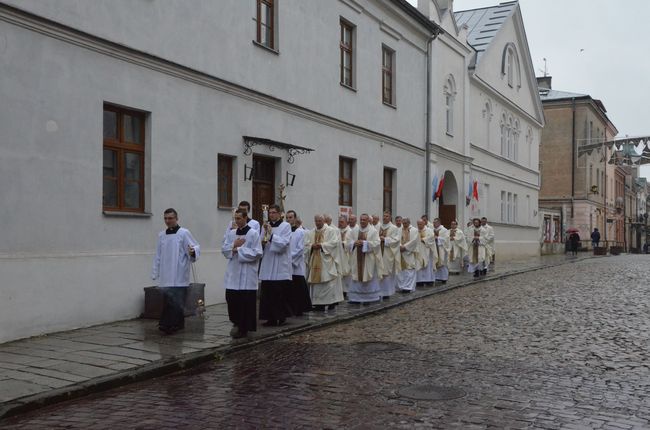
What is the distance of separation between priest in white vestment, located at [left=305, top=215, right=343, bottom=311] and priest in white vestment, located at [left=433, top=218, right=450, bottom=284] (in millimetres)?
6680

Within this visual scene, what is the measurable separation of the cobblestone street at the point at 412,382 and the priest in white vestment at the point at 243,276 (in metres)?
0.58

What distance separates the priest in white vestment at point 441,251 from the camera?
19656mm

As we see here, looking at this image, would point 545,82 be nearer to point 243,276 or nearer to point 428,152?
point 428,152

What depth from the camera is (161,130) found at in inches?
492

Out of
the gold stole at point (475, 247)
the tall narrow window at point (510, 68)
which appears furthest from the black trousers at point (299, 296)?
the tall narrow window at point (510, 68)

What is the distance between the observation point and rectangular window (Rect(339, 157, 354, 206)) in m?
19.2

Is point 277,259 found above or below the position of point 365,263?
above

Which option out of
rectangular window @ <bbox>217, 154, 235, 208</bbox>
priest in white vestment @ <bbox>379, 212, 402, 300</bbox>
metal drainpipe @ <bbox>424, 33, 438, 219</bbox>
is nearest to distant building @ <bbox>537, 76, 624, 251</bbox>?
metal drainpipe @ <bbox>424, 33, 438, 219</bbox>

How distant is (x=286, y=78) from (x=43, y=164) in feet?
24.1

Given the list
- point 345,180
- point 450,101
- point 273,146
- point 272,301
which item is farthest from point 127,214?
point 450,101

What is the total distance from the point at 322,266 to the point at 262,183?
10.3 feet

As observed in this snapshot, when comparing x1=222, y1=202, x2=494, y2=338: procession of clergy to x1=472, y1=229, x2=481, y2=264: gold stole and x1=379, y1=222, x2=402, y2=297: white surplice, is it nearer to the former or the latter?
x1=379, y1=222, x2=402, y2=297: white surplice

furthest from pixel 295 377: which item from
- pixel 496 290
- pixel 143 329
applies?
pixel 496 290

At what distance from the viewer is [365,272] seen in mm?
14523
